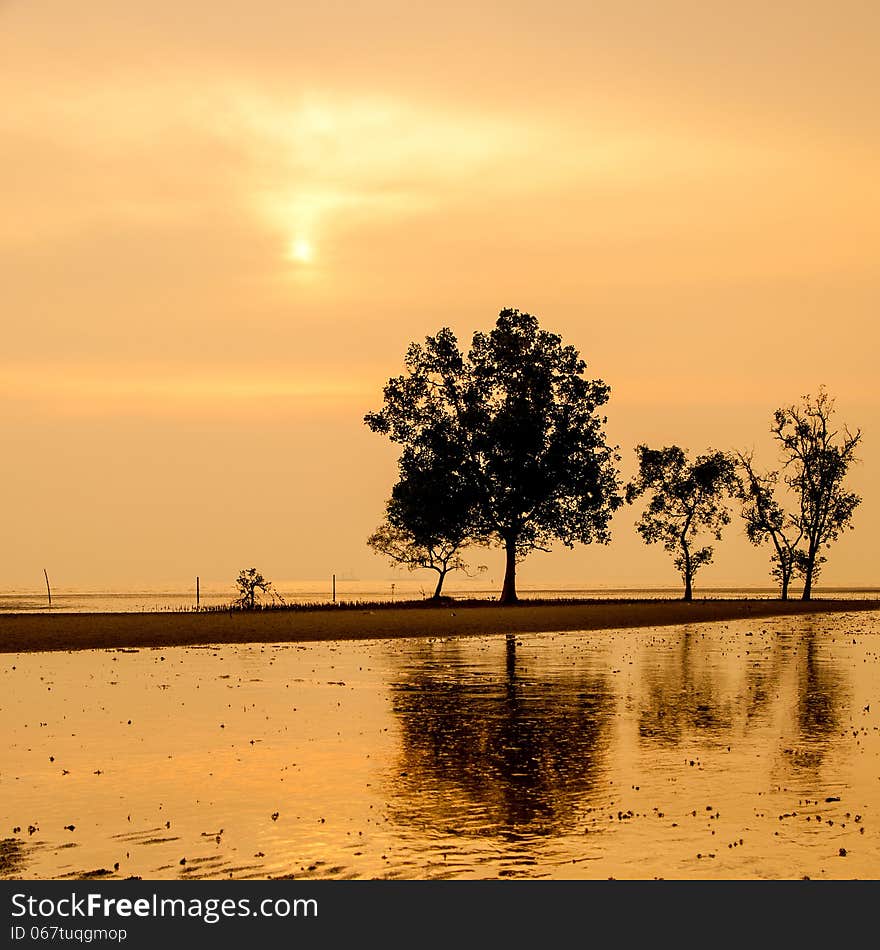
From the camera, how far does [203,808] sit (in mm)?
16422

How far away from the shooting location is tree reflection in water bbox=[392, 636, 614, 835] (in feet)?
52.0

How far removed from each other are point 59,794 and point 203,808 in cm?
242

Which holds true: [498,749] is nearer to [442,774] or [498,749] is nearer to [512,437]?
[442,774]

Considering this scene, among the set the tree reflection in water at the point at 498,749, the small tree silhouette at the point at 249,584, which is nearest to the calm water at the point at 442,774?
the tree reflection in water at the point at 498,749

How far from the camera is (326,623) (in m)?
66.2

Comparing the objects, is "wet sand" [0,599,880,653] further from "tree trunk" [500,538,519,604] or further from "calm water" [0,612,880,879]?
"calm water" [0,612,880,879]

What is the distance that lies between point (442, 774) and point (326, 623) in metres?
48.1

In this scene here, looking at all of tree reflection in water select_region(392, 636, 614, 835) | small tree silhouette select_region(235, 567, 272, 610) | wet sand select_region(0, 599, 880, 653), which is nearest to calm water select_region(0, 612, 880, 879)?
tree reflection in water select_region(392, 636, 614, 835)

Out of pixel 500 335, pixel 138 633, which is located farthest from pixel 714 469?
pixel 138 633

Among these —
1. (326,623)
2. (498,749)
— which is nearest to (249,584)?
(326,623)

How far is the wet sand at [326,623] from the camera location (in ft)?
180

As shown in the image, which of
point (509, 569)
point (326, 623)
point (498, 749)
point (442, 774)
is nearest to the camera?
point (442, 774)

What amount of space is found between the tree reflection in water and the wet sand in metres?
22.5
